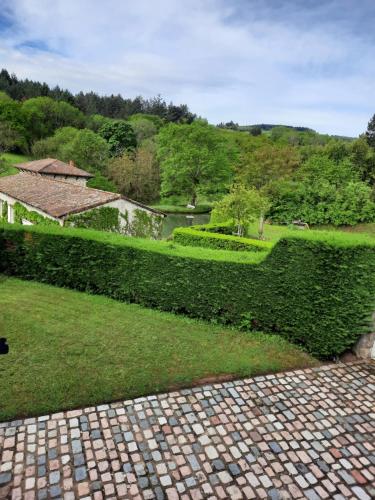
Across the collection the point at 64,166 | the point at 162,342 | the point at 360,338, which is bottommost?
the point at 162,342

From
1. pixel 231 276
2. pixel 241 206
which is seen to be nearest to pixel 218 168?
pixel 241 206

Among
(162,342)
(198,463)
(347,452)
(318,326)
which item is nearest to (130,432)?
(198,463)

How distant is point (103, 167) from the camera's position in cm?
4634

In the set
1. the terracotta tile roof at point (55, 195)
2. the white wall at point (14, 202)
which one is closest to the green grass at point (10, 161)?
the terracotta tile roof at point (55, 195)

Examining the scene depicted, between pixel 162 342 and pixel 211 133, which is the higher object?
pixel 211 133

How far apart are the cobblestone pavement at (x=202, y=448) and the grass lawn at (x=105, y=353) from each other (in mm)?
458

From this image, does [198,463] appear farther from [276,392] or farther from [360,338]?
[360,338]

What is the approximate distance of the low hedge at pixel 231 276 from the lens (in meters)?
8.14

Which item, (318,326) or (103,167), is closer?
(318,326)

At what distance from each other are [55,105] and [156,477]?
7734 centimetres

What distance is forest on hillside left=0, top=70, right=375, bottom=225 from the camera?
34.7m

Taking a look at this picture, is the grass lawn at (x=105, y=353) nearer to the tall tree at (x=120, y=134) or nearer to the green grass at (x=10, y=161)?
the green grass at (x=10, y=161)

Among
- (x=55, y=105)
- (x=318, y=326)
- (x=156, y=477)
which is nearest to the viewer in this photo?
(x=156, y=477)

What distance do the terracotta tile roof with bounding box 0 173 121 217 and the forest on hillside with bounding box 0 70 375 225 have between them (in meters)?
9.68
